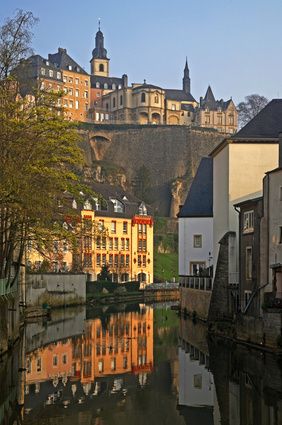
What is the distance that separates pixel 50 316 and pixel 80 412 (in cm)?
2929

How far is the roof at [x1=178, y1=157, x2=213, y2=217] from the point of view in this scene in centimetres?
5375

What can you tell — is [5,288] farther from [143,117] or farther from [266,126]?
[143,117]

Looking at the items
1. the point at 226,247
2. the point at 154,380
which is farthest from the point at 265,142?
the point at 154,380

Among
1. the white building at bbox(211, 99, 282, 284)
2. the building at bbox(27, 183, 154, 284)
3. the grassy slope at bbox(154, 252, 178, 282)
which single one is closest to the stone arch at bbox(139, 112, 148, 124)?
the grassy slope at bbox(154, 252, 178, 282)

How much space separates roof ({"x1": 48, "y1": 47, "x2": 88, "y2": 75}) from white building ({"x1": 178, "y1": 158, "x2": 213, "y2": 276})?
91.6 m

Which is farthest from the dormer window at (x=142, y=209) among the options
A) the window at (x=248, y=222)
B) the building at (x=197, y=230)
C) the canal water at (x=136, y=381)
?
the window at (x=248, y=222)

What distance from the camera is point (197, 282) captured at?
48531mm

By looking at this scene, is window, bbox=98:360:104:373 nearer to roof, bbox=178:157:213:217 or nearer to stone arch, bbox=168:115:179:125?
roof, bbox=178:157:213:217

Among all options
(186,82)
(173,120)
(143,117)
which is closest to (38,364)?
(143,117)

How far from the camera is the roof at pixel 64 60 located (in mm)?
141375

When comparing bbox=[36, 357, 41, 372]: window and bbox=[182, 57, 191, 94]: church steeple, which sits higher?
bbox=[182, 57, 191, 94]: church steeple

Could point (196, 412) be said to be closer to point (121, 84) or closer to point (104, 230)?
point (104, 230)

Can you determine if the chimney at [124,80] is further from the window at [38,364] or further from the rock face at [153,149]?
the window at [38,364]

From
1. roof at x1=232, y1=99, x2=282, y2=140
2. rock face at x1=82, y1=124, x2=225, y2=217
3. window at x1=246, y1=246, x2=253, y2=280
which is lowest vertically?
window at x1=246, y1=246, x2=253, y2=280
